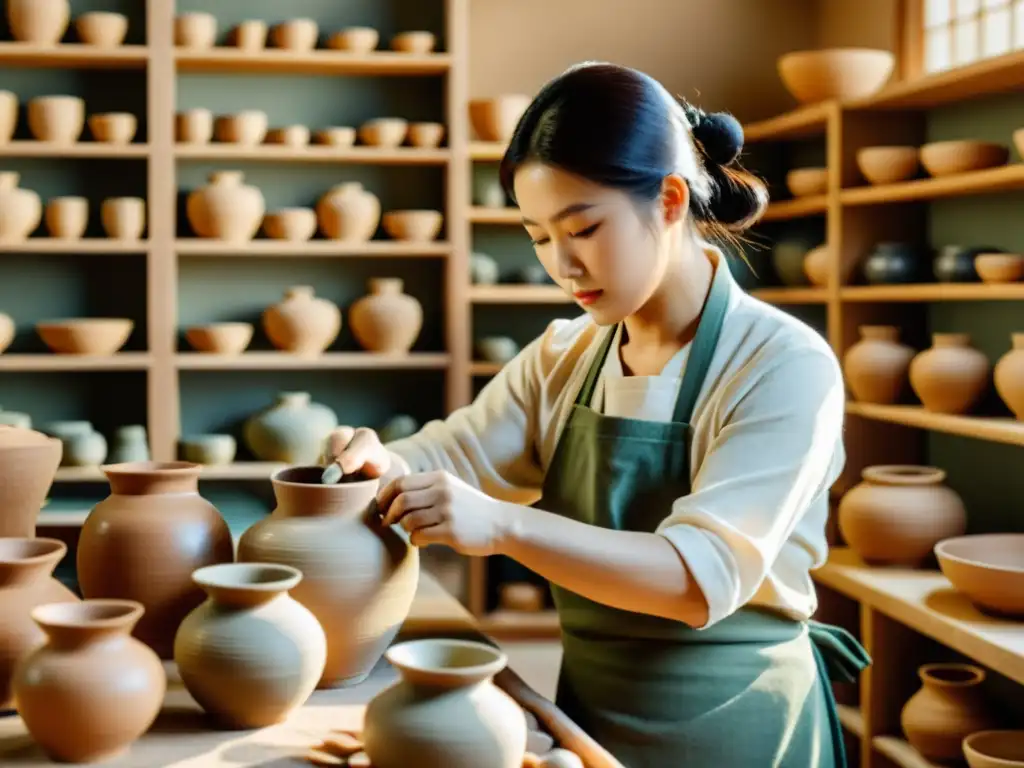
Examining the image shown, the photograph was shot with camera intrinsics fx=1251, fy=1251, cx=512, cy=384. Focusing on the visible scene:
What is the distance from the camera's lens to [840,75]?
4207mm

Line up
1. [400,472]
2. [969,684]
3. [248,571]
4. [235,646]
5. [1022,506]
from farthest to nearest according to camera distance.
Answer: [1022,506]
[969,684]
[400,472]
[248,571]
[235,646]

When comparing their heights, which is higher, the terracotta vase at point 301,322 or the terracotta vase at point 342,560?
the terracotta vase at point 301,322

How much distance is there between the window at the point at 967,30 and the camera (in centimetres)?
381

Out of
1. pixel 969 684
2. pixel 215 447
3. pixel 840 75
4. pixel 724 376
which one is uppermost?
pixel 840 75

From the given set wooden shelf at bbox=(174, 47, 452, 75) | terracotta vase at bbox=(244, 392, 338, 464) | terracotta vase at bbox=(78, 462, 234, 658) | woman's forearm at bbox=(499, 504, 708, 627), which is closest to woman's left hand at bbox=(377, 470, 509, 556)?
woman's forearm at bbox=(499, 504, 708, 627)

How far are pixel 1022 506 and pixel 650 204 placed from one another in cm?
238

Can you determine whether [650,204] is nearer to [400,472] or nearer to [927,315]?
[400,472]

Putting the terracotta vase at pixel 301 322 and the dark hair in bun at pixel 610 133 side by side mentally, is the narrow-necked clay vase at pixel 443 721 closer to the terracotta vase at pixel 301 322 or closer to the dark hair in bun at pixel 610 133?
the dark hair in bun at pixel 610 133

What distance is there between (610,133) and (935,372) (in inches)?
85.2

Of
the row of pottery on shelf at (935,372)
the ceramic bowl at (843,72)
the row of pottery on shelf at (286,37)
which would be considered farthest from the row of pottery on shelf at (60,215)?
the row of pottery on shelf at (935,372)

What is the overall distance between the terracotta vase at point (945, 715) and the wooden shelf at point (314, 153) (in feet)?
8.60

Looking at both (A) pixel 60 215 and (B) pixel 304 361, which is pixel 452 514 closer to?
(B) pixel 304 361

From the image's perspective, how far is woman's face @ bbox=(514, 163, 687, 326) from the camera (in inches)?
64.9

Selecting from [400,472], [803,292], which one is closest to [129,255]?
[803,292]
